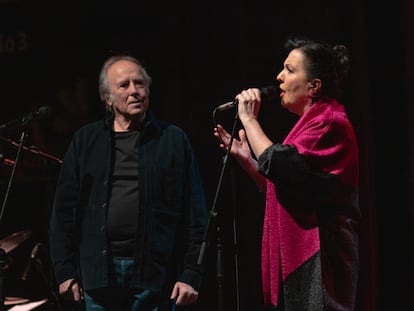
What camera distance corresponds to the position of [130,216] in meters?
2.59

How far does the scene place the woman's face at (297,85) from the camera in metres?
2.36

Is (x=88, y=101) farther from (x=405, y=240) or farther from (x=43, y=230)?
(x=405, y=240)

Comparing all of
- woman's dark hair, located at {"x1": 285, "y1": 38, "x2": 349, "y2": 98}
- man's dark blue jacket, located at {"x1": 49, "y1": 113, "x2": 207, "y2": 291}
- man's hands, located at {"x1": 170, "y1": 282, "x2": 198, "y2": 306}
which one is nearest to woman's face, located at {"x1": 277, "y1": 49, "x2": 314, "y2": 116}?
woman's dark hair, located at {"x1": 285, "y1": 38, "x2": 349, "y2": 98}

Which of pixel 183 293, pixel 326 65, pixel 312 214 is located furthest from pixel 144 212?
pixel 326 65

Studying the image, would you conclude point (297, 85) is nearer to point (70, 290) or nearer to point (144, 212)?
point (144, 212)

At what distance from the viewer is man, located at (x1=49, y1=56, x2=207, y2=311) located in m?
2.54

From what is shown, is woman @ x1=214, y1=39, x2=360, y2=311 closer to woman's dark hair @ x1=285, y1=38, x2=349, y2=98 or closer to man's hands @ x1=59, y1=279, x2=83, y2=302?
woman's dark hair @ x1=285, y1=38, x2=349, y2=98

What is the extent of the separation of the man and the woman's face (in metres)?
0.57

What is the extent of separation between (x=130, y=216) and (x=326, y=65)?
998mm

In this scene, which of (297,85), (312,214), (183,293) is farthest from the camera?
(183,293)

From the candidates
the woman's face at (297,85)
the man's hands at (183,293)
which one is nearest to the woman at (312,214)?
the woman's face at (297,85)

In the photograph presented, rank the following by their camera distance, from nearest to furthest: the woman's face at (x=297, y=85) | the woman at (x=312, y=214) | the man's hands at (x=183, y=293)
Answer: the woman at (x=312, y=214)
the woman's face at (x=297, y=85)
the man's hands at (x=183, y=293)

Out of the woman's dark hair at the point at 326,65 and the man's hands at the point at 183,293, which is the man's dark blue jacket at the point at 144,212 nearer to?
the man's hands at the point at 183,293

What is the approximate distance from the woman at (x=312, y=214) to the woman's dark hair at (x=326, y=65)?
0.39 feet
